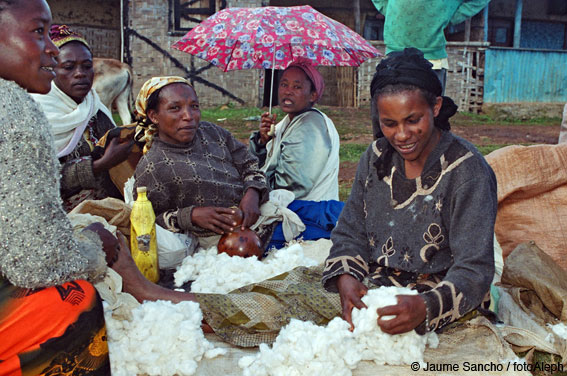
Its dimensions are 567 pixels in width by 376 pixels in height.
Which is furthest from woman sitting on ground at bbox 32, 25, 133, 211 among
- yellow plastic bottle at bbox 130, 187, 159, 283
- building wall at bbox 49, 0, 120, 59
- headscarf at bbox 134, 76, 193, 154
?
building wall at bbox 49, 0, 120, 59

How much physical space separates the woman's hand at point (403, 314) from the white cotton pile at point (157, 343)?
77 cm

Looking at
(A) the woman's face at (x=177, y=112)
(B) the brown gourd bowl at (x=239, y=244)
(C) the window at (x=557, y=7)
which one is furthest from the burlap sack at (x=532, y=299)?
(C) the window at (x=557, y=7)

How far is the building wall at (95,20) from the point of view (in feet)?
42.7

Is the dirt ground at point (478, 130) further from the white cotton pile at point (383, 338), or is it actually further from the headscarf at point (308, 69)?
the white cotton pile at point (383, 338)

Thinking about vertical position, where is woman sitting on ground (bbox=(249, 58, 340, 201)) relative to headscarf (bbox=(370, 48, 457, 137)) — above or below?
below

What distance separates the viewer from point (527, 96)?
14703mm

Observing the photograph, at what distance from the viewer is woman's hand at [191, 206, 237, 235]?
3412 mm

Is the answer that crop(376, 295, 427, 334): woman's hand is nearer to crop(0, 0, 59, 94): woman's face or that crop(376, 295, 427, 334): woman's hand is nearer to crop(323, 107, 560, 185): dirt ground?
crop(0, 0, 59, 94): woman's face

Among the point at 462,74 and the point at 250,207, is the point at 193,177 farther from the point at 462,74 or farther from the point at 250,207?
the point at 462,74

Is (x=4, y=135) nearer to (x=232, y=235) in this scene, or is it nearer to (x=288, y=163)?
(x=232, y=235)

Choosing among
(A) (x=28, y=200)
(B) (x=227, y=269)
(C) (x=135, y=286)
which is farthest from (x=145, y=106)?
(A) (x=28, y=200)

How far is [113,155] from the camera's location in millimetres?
3693

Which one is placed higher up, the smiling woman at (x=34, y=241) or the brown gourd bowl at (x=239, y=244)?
the smiling woman at (x=34, y=241)

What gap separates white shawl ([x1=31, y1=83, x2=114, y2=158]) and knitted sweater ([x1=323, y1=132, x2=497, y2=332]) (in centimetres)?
217
